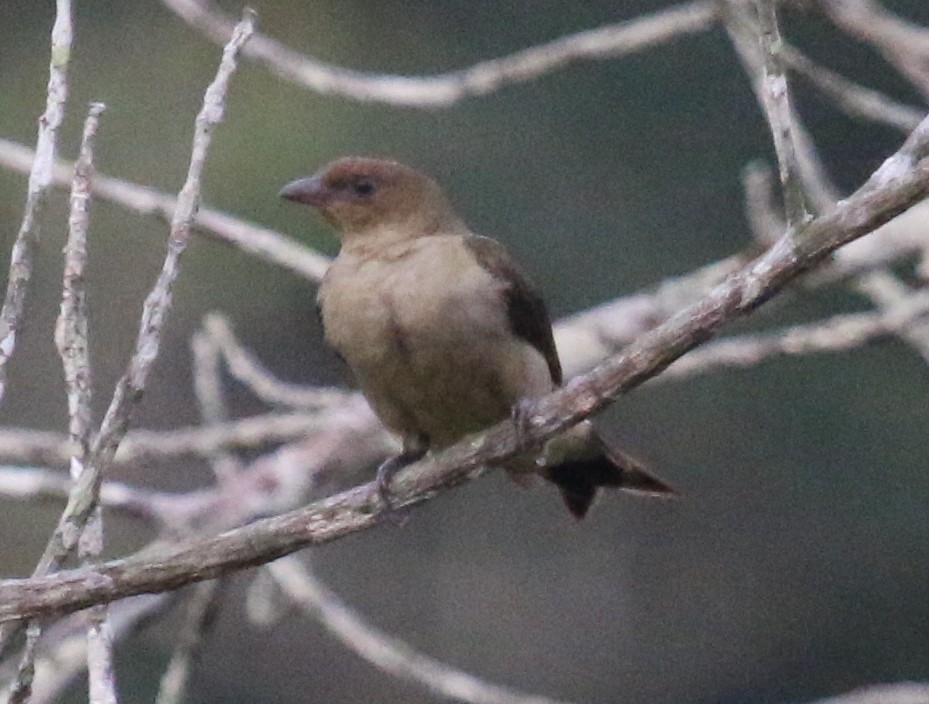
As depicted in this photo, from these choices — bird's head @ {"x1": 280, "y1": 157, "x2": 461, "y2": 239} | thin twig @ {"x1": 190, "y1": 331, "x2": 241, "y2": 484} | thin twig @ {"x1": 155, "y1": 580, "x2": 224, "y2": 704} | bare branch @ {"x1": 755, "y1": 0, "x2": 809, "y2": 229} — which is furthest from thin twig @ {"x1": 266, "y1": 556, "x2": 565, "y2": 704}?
bare branch @ {"x1": 755, "y1": 0, "x2": 809, "y2": 229}

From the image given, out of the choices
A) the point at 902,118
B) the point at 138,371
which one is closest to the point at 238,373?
the point at 902,118

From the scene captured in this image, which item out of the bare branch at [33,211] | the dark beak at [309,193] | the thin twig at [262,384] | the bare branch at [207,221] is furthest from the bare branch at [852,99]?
the bare branch at [33,211]

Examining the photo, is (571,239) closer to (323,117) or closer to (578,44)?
(323,117)

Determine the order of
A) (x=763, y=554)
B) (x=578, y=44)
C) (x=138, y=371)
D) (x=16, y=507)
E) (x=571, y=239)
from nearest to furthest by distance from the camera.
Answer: (x=138, y=371) < (x=578, y=44) < (x=16, y=507) < (x=571, y=239) < (x=763, y=554)

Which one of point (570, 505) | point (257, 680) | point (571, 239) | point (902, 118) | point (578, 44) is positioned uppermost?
point (571, 239)

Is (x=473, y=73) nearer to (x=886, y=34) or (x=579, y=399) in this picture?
(x=886, y=34)

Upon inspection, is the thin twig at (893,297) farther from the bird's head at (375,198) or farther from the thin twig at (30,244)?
the thin twig at (30,244)

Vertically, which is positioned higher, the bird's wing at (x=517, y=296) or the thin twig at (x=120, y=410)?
the bird's wing at (x=517, y=296)
